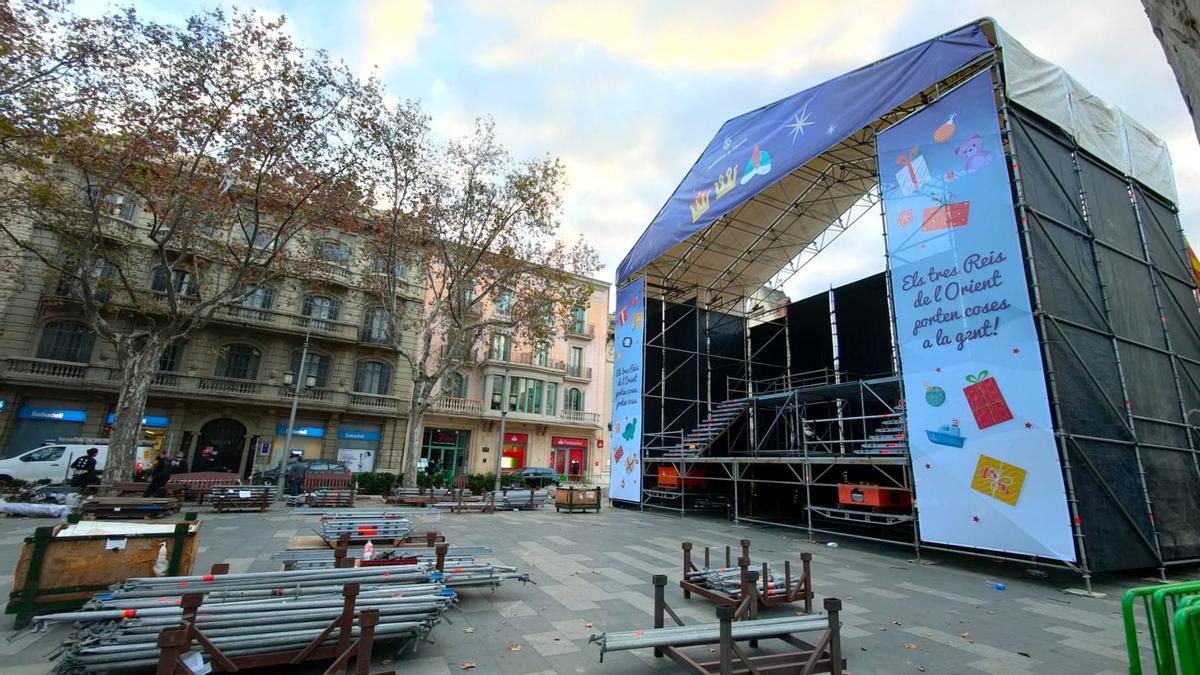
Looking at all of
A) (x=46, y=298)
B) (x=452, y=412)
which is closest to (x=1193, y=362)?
(x=452, y=412)

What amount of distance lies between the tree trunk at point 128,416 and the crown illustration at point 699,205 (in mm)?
17472

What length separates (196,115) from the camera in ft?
45.4

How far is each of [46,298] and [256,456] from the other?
10.5 metres

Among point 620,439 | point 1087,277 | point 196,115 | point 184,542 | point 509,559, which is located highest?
point 196,115

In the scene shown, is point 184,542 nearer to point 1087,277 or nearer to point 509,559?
point 509,559

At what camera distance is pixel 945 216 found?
35.1ft

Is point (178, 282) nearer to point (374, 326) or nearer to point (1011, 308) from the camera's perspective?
point (374, 326)

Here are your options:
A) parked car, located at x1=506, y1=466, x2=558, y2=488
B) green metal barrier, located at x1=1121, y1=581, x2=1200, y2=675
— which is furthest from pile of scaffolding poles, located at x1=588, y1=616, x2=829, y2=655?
parked car, located at x1=506, y1=466, x2=558, y2=488

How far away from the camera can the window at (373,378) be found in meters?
28.4

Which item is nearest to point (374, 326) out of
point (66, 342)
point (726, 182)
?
point (66, 342)

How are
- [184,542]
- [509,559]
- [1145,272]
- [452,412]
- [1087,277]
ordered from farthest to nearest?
[452,412], [1145,272], [1087,277], [509,559], [184,542]

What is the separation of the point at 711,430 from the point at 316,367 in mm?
20999

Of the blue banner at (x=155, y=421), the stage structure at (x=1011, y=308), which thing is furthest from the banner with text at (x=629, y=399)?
the blue banner at (x=155, y=421)

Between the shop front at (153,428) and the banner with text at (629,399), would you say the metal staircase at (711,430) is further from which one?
the shop front at (153,428)
